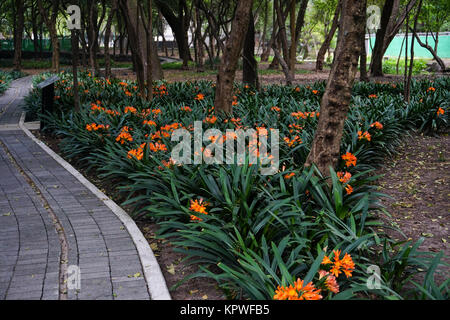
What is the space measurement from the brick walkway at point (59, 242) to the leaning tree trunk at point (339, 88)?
2106mm

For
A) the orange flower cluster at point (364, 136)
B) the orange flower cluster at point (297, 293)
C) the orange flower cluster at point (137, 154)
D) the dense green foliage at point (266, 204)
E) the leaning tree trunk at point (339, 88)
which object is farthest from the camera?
the orange flower cluster at point (364, 136)

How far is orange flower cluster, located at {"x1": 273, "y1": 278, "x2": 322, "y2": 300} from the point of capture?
2.65 metres

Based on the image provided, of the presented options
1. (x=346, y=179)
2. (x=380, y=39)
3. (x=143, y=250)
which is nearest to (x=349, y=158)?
(x=346, y=179)

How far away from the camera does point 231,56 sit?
25.5 ft

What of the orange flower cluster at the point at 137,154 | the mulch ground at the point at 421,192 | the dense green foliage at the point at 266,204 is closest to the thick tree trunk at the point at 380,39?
the mulch ground at the point at 421,192

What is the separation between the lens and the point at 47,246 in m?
4.02

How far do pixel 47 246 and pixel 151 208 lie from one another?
3.11 ft

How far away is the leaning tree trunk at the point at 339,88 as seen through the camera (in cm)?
454

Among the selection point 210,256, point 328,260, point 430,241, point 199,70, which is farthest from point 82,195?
point 199,70

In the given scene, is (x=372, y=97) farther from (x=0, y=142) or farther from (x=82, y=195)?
(x=0, y=142)

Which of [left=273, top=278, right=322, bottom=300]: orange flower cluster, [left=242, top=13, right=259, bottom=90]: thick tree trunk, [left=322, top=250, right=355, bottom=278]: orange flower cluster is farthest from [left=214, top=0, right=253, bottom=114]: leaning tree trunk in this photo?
[left=273, top=278, right=322, bottom=300]: orange flower cluster

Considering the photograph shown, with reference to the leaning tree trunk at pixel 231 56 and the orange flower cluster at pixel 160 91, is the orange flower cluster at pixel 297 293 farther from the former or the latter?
the orange flower cluster at pixel 160 91

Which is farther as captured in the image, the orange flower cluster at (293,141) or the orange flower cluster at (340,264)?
the orange flower cluster at (293,141)

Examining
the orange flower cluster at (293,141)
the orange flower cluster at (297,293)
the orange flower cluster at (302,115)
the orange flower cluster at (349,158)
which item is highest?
the orange flower cluster at (302,115)
